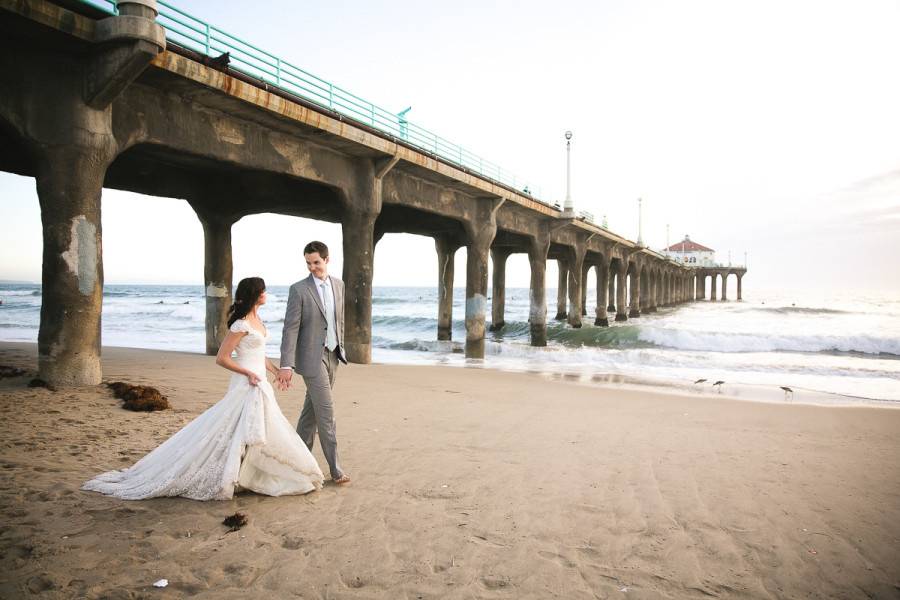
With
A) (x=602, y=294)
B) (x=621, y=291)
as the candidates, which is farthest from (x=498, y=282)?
(x=621, y=291)

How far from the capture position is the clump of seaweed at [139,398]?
6.25 metres

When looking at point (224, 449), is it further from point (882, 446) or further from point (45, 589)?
point (882, 446)

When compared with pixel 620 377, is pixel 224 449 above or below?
above

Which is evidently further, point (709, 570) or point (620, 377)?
point (620, 377)

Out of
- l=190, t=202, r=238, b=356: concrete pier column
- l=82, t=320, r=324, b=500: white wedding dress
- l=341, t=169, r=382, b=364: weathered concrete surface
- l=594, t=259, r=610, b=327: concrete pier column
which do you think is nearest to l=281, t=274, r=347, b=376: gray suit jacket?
l=82, t=320, r=324, b=500: white wedding dress

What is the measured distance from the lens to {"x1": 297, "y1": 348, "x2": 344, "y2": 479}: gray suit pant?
4.09m

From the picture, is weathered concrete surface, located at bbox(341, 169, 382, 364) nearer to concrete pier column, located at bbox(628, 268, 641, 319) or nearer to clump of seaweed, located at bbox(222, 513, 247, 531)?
clump of seaweed, located at bbox(222, 513, 247, 531)

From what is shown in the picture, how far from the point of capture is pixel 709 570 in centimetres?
301

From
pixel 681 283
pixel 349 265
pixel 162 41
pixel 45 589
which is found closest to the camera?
pixel 45 589

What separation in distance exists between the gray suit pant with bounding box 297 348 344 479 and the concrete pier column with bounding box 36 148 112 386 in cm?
504

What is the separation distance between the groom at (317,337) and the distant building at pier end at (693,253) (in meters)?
96.8

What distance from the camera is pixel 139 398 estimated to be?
6.47 meters

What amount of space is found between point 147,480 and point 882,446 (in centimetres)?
765

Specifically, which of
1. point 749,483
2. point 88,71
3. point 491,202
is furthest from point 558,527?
point 491,202
